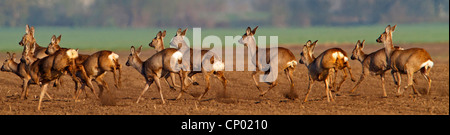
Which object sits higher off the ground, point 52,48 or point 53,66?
point 52,48

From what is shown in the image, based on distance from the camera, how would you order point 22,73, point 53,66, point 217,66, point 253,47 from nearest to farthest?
point 53,66 < point 217,66 < point 22,73 < point 253,47

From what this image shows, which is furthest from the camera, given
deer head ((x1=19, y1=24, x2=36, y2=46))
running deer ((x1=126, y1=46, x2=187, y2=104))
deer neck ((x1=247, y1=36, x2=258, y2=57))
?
deer head ((x1=19, y1=24, x2=36, y2=46))

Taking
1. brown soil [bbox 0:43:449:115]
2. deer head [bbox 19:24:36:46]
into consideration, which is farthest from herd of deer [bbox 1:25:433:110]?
deer head [bbox 19:24:36:46]

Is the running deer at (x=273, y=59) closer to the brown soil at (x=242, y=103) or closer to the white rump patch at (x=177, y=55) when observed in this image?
the brown soil at (x=242, y=103)

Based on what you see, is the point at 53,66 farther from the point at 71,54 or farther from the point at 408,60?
the point at 408,60

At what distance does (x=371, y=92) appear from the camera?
2152cm

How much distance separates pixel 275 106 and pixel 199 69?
2.56 m

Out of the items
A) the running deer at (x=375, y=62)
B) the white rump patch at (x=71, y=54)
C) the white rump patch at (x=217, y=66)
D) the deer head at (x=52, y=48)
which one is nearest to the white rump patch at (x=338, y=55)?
the running deer at (x=375, y=62)

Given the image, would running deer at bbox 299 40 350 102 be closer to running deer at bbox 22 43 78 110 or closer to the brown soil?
the brown soil

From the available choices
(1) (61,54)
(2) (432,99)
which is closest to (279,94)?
(2) (432,99)

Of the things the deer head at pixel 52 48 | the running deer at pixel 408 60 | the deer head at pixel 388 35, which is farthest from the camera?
the deer head at pixel 52 48

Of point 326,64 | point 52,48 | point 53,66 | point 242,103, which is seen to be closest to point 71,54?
point 53,66

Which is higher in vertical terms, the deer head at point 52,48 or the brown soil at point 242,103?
the deer head at point 52,48

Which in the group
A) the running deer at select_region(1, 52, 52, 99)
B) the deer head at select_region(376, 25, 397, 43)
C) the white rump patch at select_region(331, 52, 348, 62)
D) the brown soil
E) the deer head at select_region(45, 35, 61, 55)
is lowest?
the brown soil
